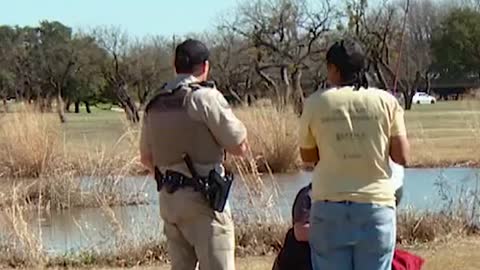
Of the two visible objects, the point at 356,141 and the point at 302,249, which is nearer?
the point at 356,141

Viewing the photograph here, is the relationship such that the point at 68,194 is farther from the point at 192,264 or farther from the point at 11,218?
the point at 192,264

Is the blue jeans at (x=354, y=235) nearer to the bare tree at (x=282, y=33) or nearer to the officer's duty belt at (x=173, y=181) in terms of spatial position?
the officer's duty belt at (x=173, y=181)

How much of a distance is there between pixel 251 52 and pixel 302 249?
4122cm

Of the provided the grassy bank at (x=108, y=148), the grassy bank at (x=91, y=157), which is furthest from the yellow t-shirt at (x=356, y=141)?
the grassy bank at (x=108, y=148)

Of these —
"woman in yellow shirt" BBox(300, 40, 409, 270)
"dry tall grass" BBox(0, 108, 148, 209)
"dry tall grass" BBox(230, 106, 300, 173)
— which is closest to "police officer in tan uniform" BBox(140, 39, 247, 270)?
"woman in yellow shirt" BBox(300, 40, 409, 270)

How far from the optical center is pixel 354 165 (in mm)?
4750

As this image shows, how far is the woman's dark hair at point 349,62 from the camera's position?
15.7 feet

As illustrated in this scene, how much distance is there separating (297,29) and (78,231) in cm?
3548

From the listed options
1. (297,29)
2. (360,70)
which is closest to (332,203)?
(360,70)

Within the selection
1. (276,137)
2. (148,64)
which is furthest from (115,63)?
(276,137)

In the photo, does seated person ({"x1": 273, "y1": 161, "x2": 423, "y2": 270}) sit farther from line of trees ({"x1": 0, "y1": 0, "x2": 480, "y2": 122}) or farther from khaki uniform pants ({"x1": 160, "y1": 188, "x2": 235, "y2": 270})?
line of trees ({"x1": 0, "y1": 0, "x2": 480, "y2": 122})

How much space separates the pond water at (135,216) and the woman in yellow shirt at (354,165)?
192 inches

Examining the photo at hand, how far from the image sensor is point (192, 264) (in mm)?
5367

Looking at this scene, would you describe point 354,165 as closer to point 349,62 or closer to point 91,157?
point 349,62
